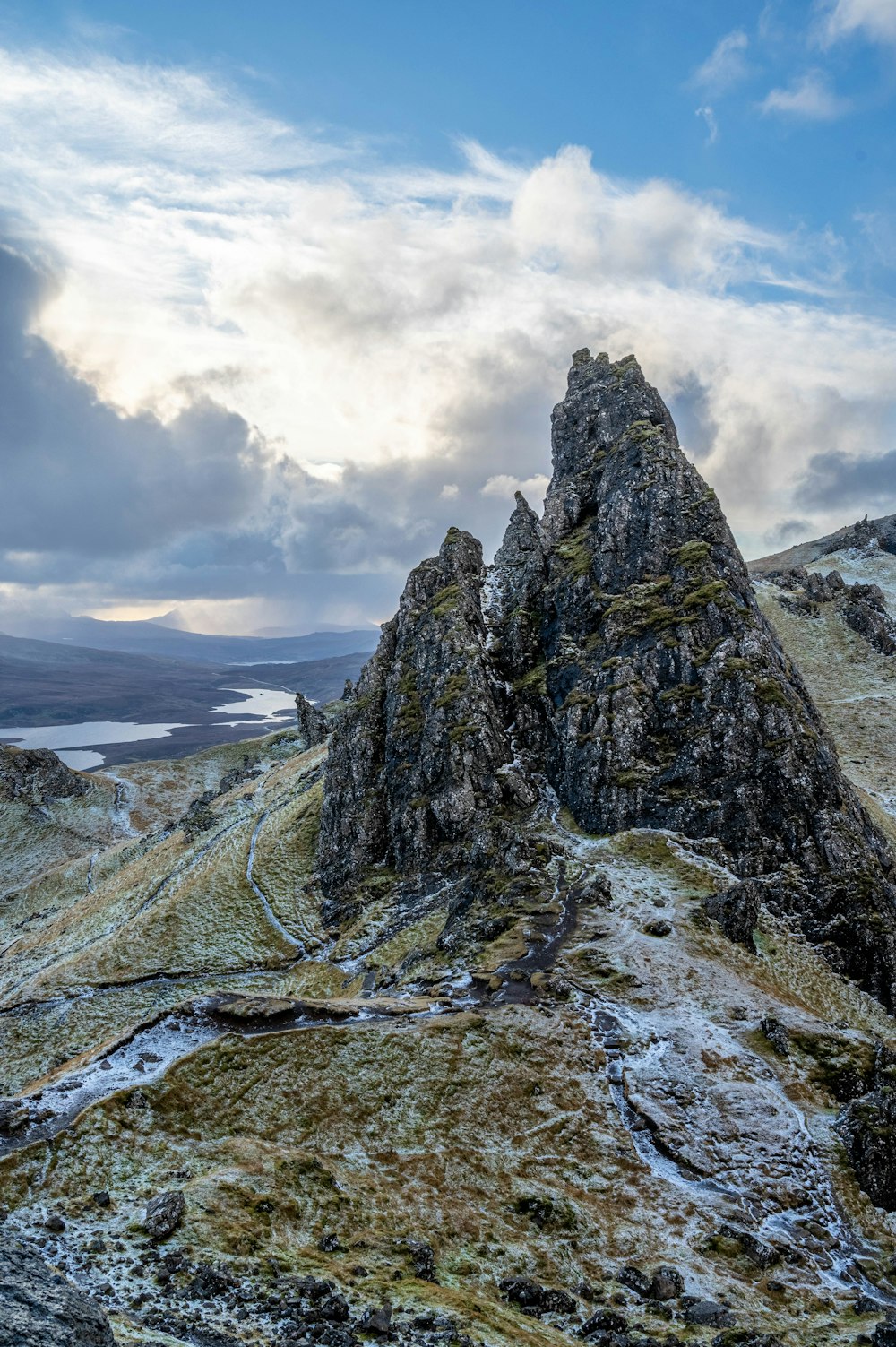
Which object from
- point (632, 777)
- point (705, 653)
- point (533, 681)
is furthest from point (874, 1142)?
point (533, 681)

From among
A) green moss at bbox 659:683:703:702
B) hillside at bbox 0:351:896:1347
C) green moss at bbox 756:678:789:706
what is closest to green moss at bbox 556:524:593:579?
hillside at bbox 0:351:896:1347

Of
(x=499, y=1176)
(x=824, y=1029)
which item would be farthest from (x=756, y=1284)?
(x=824, y=1029)

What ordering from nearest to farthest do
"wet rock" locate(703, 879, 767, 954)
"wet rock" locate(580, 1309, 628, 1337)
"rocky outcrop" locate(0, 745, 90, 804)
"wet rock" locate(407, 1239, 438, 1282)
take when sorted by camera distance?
"wet rock" locate(580, 1309, 628, 1337)
"wet rock" locate(407, 1239, 438, 1282)
"wet rock" locate(703, 879, 767, 954)
"rocky outcrop" locate(0, 745, 90, 804)

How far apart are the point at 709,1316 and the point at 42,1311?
17.0 m

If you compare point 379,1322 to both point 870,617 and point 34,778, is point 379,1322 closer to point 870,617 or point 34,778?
point 870,617

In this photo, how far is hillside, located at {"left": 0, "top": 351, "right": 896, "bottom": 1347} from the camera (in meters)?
18.5

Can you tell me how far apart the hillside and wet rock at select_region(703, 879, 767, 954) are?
158 millimetres

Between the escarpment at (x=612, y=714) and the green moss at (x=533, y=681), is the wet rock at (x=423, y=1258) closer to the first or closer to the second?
the escarpment at (x=612, y=714)

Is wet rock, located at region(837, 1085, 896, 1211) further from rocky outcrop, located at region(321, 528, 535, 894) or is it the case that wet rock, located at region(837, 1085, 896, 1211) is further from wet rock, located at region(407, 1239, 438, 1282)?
rocky outcrop, located at region(321, 528, 535, 894)

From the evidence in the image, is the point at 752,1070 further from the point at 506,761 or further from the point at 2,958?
the point at 2,958

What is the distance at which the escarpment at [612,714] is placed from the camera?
47.2m

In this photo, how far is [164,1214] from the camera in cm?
1798

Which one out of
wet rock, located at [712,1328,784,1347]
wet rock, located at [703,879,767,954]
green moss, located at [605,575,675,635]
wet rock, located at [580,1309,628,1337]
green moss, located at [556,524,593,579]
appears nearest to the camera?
wet rock, located at [712,1328,784,1347]

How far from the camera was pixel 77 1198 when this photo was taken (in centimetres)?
1911
